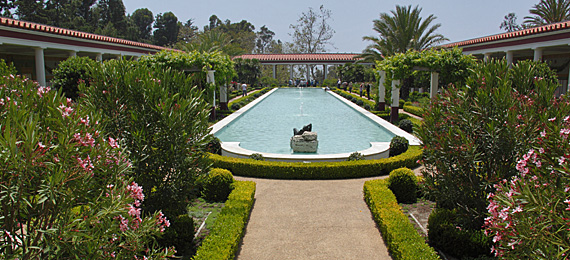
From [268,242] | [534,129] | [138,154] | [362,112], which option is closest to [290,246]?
[268,242]

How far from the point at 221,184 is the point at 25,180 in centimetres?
504

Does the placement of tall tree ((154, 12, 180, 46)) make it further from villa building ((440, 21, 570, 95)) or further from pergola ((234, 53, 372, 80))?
villa building ((440, 21, 570, 95))

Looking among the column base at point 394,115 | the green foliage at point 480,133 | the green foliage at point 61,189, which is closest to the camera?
the green foliage at point 61,189

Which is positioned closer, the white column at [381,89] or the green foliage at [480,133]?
the green foliage at [480,133]

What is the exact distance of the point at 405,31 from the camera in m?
25.8

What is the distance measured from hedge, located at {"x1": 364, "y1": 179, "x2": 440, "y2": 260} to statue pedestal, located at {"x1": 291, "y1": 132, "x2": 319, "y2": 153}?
3.95m

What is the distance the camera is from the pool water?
12.9 meters

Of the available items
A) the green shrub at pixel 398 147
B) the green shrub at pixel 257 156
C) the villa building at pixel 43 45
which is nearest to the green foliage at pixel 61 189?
the green shrub at pixel 257 156

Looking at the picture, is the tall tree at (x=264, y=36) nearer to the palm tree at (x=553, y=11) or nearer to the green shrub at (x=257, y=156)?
the palm tree at (x=553, y=11)

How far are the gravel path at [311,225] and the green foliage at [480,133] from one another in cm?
127

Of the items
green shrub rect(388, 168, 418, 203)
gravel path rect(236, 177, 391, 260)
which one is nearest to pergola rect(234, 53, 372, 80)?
gravel path rect(236, 177, 391, 260)

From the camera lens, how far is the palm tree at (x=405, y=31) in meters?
25.6

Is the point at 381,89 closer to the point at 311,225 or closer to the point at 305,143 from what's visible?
the point at 305,143

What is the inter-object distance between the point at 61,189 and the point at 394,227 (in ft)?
13.8
